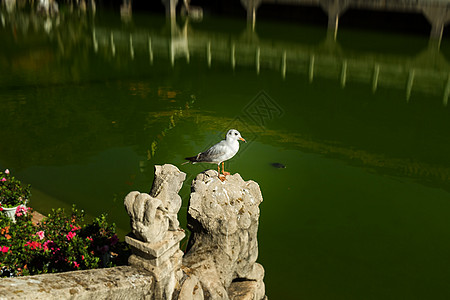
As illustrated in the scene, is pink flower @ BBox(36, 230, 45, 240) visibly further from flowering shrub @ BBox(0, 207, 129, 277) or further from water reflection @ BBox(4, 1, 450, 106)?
water reflection @ BBox(4, 1, 450, 106)

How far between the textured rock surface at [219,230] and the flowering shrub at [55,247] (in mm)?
1543

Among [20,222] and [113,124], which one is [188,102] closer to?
[113,124]

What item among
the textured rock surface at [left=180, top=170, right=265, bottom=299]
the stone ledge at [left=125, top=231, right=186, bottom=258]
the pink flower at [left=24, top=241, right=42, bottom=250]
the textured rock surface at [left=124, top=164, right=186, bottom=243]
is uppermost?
the textured rock surface at [left=124, top=164, right=186, bottom=243]

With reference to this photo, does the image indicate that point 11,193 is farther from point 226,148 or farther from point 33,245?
point 226,148

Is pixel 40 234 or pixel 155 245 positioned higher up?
pixel 155 245

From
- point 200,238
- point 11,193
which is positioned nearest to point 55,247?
point 11,193

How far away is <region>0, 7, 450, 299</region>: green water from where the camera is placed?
819 centimetres

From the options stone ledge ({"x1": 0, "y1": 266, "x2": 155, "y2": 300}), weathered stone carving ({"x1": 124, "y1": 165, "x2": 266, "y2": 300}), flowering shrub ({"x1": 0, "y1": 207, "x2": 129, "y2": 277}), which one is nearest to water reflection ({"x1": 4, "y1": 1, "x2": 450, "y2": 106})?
weathered stone carving ({"x1": 124, "y1": 165, "x2": 266, "y2": 300})

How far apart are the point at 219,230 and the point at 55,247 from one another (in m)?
2.62

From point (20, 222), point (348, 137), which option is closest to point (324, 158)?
point (348, 137)

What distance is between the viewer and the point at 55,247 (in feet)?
19.0

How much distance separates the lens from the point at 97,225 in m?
6.00

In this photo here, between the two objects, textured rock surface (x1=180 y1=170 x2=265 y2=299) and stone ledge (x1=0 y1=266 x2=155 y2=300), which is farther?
textured rock surface (x1=180 y1=170 x2=265 y2=299)

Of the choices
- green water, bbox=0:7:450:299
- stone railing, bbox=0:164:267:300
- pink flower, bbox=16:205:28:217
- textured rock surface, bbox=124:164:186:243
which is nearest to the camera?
stone railing, bbox=0:164:267:300
